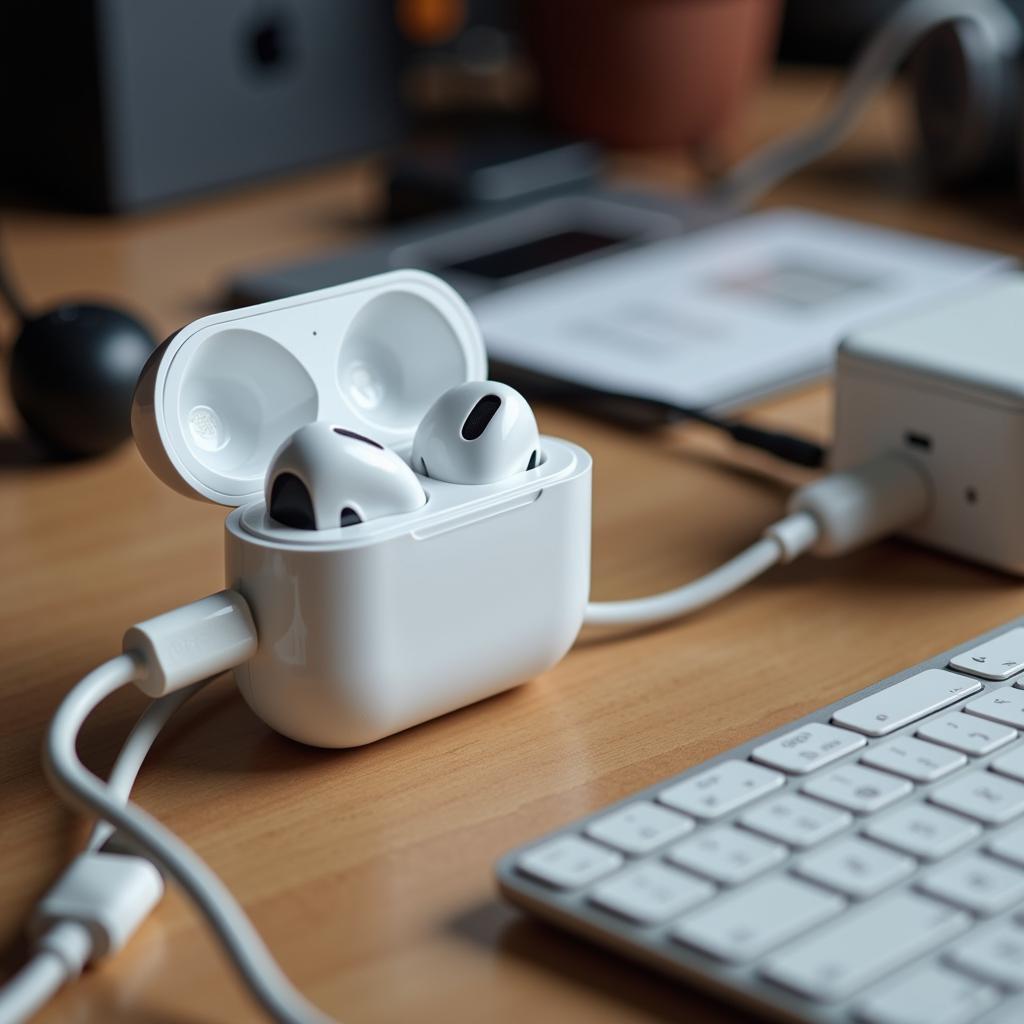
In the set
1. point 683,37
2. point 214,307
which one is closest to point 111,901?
point 214,307

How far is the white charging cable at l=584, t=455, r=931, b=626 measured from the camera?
0.54 metres

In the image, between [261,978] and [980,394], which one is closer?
[261,978]

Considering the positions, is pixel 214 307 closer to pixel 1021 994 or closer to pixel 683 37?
pixel 683 37

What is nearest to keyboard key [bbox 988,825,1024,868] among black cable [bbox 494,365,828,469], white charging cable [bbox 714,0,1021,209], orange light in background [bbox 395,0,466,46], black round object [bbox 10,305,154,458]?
black cable [bbox 494,365,828,469]

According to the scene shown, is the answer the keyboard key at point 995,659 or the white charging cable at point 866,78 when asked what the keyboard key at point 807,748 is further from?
the white charging cable at point 866,78

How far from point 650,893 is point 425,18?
3.15 ft

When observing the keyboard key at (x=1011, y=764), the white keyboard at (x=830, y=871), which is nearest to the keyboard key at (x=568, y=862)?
the white keyboard at (x=830, y=871)

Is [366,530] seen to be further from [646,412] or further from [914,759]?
[646,412]

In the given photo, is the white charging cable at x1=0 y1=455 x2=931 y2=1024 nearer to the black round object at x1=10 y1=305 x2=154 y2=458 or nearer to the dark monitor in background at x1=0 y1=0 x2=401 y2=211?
the black round object at x1=10 y1=305 x2=154 y2=458

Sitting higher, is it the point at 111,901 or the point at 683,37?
the point at 683,37

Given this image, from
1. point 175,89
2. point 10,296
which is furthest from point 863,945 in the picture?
point 175,89

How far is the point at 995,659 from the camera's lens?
45 cm

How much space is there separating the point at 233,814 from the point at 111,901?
0.21ft

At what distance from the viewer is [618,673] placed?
19.4 inches
